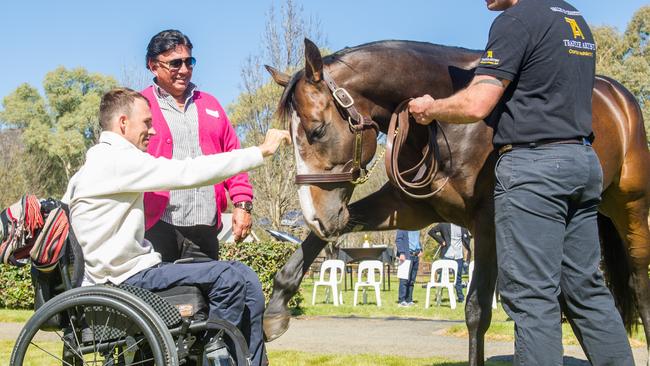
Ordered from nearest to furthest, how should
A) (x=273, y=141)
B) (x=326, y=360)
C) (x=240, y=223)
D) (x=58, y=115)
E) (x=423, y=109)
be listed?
(x=423, y=109), (x=273, y=141), (x=240, y=223), (x=326, y=360), (x=58, y=115)

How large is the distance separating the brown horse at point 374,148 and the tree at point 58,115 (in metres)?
41.2

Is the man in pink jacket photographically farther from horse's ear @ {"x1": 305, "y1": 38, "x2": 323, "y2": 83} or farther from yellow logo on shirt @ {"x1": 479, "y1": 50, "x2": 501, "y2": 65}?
yellow logo on shirt @ {"x1": 479, "y1": 50, "x2": 501, "y2": 65}

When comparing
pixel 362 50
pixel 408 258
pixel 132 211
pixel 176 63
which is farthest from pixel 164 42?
pixel 408 258

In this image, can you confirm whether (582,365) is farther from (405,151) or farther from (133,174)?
(133,174)

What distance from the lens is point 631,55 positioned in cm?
3550

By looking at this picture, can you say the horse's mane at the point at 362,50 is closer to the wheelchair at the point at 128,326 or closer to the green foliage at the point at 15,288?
the wheelchair at the point at 128,326

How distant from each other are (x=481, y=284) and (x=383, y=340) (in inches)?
140

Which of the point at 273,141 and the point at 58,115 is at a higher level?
the point at 58,115

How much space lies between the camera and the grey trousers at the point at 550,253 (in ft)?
10.8

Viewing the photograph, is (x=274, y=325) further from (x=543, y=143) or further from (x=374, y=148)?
(x=543, y=143)

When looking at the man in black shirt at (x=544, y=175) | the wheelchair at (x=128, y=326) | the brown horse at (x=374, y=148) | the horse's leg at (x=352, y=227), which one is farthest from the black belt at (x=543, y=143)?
the wheelchair at (x=128, y=326)

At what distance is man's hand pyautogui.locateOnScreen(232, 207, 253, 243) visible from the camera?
454 centimetres

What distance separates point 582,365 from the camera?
→ 5863mm

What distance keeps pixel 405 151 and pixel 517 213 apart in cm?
139
